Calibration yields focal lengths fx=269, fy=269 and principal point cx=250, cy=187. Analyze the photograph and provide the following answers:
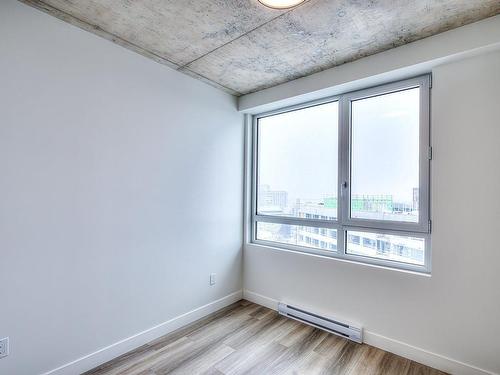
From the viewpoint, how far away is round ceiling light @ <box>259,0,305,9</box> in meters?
1.71

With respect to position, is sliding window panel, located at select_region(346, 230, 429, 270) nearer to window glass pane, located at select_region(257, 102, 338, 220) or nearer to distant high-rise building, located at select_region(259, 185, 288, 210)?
window glass pane, located at select_region(257, 102, 338, 220)

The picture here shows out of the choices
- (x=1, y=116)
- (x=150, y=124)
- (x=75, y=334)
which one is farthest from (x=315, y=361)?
(x=1, y=116)

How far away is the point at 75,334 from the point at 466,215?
3.11 meters

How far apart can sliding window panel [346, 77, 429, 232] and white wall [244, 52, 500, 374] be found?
6.0 inches

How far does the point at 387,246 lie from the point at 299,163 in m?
1.30

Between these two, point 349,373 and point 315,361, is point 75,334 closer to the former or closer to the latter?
point 315,361

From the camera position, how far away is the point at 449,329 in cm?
212

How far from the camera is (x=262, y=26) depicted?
2062 millimetres

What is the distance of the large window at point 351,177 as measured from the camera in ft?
7.92

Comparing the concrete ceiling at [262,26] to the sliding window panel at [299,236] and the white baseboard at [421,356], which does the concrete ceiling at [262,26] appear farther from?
the white baseboard at [421,356]

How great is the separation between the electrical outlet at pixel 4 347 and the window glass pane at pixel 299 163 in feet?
8.60

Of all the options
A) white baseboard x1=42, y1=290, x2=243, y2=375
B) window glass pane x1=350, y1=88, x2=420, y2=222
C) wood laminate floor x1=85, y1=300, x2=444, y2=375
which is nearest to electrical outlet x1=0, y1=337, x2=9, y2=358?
white baseboard x1=42, y1=290, x2=243, y2=375

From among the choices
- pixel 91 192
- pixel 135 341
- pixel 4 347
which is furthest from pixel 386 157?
pixel 4 347

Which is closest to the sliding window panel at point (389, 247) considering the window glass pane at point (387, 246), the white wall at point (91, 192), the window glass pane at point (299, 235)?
the window glass pane at point (387, 246)
